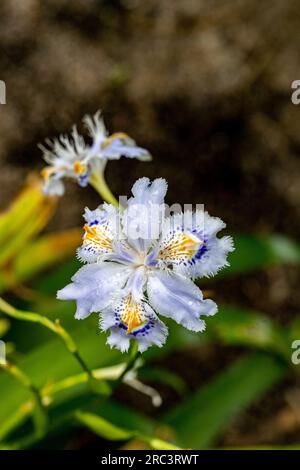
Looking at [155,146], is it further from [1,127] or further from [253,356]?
[253,356]

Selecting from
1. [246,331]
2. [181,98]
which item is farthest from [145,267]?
[181,98]

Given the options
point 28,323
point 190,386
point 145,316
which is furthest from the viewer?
point 190,386

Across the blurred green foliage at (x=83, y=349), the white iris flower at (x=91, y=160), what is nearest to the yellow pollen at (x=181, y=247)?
the white iris flower at (x=91, y=160)

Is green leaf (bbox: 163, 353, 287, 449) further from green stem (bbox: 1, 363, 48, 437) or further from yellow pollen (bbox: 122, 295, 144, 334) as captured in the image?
yellow pollen (bbox: 122, 295, 144, 334)

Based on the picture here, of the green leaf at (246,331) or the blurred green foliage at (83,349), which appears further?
the green leaf at (246,331)

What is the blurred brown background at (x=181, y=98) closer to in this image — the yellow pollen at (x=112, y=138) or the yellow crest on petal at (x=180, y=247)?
the yellow pollen at (x=112, y=138)
